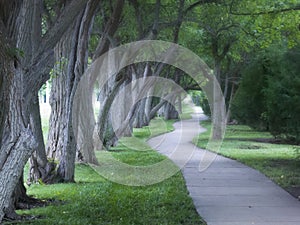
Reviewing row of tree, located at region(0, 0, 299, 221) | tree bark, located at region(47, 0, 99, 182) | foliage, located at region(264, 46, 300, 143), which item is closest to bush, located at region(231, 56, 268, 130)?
row of tree, located at region(0, 0, 299, 221)

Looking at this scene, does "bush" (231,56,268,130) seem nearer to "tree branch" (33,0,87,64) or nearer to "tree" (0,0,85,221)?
"tree branch" (33,0,87,64)

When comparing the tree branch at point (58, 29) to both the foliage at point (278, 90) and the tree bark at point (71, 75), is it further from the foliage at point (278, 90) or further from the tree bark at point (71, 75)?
the foliage at point (278, 90)

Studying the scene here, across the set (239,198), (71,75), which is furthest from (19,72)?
(71,75)

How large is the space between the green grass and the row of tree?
2.34 feet

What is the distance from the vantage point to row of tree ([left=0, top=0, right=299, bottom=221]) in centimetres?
525

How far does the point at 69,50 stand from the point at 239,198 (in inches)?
229

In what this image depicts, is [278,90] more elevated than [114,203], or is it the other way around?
[278,90]

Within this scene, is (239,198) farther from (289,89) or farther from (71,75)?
(71,75)

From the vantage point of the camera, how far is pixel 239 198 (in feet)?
30.6

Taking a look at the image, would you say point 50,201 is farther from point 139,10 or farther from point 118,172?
point 139,10

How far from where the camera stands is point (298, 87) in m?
12.2

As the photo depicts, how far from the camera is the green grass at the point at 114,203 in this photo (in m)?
7.49

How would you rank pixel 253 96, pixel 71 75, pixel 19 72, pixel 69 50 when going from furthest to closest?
1. pixel 253 96
2. pixel 69 50
3. pixel 71 75
4. pixel 19 72

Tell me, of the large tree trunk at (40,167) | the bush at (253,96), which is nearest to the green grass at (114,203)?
the large tree trunk at (40,167)
